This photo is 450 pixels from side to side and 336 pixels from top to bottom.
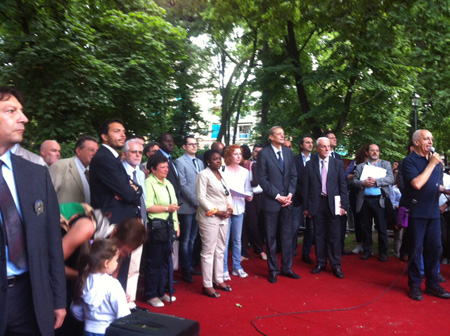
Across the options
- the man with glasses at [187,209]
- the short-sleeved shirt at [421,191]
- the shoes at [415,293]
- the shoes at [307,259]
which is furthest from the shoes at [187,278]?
the short-sleeved shirt at [421,191]

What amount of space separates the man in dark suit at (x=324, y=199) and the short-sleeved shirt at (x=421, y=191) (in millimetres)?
1323

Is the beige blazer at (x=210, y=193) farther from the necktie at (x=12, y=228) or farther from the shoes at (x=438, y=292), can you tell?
the necktie at (x=12, y=228)

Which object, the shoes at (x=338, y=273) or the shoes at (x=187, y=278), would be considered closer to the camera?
the shoes at (x=187, y=278)

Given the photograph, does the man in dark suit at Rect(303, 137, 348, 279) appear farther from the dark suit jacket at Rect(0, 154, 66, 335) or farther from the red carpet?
the dark suit jacket at Rect(0, 154, 66, 335)

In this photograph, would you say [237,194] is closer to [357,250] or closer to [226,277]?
[226,277]

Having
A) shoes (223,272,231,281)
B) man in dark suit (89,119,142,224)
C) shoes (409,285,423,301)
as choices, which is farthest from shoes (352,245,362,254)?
man in dark suit (89,119,142,224)

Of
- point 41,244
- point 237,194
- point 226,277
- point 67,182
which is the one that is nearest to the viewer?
point 41,244

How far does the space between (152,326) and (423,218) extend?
429 centimetres

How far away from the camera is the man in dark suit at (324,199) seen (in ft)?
21.2

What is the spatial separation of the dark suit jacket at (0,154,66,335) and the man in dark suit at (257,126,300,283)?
4.10m

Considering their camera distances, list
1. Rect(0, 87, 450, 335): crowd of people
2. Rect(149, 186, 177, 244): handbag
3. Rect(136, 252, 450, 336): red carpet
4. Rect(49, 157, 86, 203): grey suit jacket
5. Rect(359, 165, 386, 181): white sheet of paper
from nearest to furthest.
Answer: Rect(0, 87, 450, 335): crowd of people, Rect(136, 252, 450, 336): red carpet, Rect(49, 157, 86, 203): grey suit jacket, Rect(149, 186, 177, 244): handbag, Rect(359, 165, 386, 181): white sheet of paper

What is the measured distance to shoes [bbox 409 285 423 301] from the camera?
5.20 meters

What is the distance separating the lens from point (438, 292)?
529cm

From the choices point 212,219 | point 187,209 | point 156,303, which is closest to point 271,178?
point 212,219
